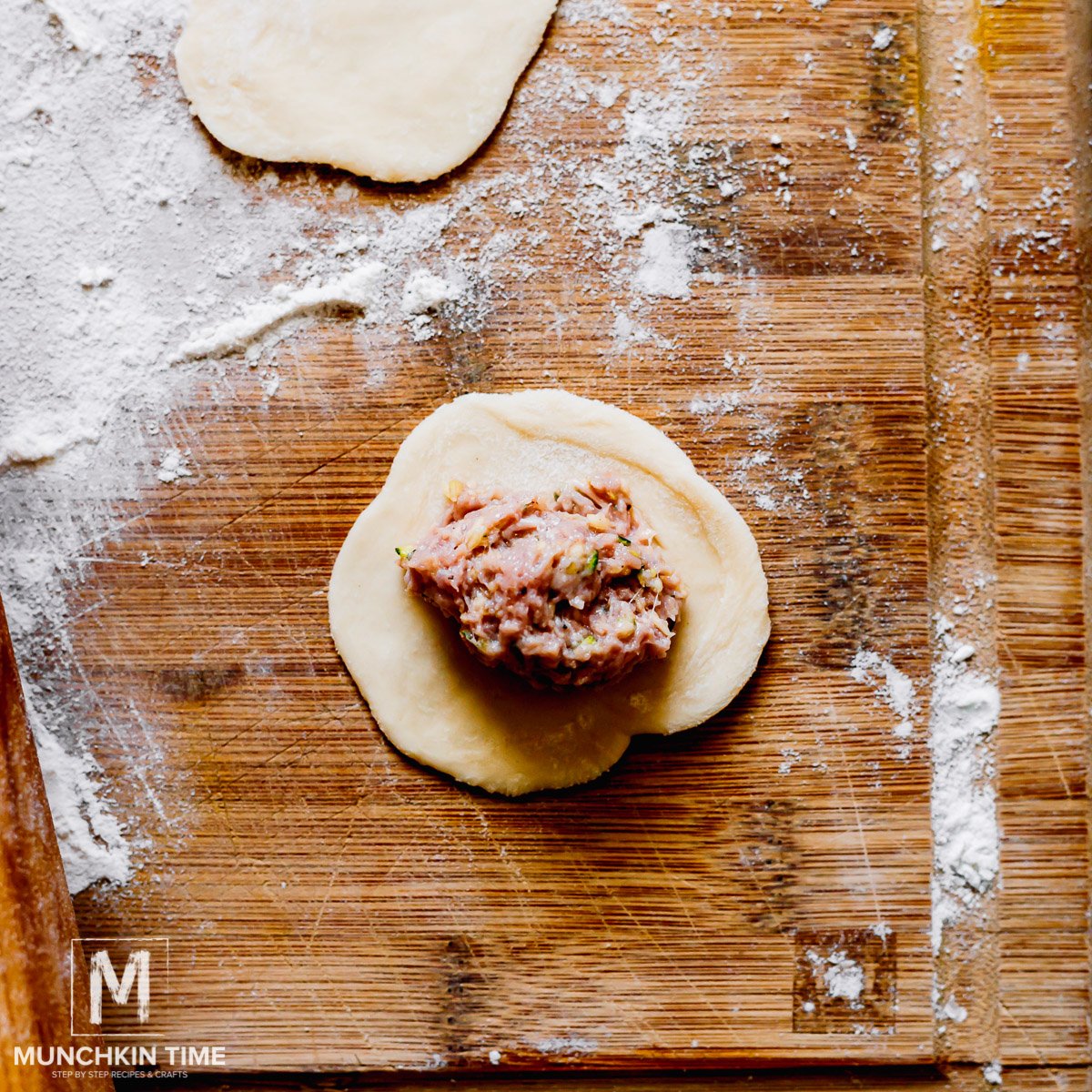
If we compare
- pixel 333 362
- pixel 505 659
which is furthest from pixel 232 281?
pixel 505 659

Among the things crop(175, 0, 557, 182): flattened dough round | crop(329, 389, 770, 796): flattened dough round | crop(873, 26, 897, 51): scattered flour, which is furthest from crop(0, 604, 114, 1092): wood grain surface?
crop(873, 26, 897, 51): scattered flour

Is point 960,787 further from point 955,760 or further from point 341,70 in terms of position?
point 341,70

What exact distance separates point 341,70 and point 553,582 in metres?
1.00

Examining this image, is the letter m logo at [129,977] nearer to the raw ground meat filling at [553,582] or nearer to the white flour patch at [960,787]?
the raw ground meat filling at [553,582]

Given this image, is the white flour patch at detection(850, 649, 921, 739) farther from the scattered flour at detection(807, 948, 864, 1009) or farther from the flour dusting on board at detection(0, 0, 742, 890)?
the flour dusting on board at detection(0, 0, 742, 890)

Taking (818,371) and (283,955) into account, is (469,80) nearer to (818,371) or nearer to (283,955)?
(818,371)

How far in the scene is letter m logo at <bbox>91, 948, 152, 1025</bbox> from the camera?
176 centimetres

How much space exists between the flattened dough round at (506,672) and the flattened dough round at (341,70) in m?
0.52

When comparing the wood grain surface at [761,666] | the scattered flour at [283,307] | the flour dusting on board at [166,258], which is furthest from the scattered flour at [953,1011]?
the scattered flour at [283,307]

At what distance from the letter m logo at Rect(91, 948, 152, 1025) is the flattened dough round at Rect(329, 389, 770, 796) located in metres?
0.61

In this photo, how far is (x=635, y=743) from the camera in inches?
70.3

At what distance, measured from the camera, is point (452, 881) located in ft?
5.82

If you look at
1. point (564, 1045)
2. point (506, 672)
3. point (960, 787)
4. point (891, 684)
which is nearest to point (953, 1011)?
point (960, 787)

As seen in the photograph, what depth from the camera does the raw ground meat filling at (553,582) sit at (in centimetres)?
151
